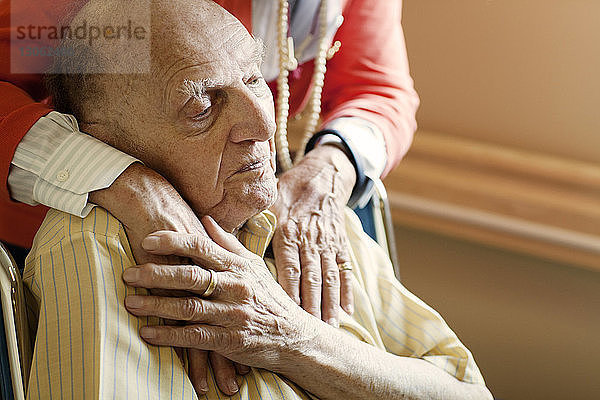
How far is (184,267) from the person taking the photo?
0.91 m

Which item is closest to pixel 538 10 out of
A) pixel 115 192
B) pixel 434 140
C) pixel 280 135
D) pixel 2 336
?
pixel 434 140

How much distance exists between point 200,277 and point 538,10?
149 centimetres

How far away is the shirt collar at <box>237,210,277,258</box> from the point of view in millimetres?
1168

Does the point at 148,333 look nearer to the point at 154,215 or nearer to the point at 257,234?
the point at 154,215

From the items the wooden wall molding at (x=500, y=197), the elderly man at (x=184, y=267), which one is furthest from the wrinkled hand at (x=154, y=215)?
the wooden wall molding at (x=500, y=197)

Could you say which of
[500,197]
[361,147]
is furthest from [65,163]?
[500,197]

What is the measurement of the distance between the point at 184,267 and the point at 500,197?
4.71 feet

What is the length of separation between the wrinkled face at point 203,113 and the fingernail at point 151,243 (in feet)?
0.43

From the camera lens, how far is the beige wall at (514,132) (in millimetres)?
2051

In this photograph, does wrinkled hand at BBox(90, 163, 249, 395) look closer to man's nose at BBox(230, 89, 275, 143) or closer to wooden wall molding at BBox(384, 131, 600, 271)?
man's nose at BBox(230, 89, 275, 143)

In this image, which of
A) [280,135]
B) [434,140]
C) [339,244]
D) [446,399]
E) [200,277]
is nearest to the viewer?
[200,277]

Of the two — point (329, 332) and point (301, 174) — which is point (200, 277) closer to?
point (329, 332)

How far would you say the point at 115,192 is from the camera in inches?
37.6

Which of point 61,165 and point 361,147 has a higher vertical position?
point 61,165
